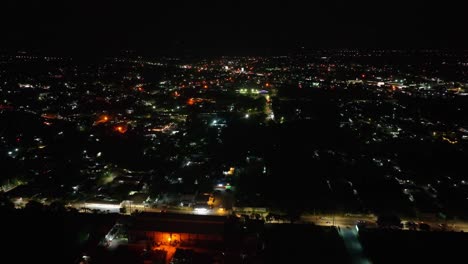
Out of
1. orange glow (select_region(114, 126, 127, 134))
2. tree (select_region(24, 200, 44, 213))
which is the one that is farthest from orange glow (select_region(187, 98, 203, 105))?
tree (select_region(24, 200, 44, 213))

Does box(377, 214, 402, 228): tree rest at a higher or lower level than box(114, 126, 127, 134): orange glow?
lower

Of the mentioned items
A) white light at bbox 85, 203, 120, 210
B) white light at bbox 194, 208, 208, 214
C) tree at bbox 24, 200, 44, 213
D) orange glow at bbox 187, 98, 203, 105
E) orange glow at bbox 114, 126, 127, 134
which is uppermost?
orange glow at bbox 187, 98, 203, 105

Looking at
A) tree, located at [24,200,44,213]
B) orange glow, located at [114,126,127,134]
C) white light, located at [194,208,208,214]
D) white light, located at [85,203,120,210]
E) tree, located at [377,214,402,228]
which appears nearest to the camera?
tree, located at [377,214,402,228]

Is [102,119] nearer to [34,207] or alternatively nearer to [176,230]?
[34,207]

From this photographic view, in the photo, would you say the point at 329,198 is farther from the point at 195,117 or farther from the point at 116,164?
the point at 195,117

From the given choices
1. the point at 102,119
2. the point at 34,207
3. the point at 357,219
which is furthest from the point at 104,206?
the point at 102,119

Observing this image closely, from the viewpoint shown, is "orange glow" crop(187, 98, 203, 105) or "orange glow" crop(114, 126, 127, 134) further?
"orange glow" crop(187, 98, 203, 105)

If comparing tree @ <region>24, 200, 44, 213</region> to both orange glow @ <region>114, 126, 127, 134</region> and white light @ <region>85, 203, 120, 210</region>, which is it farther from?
orange glow @ <region>114, 126, 127, 134</region>

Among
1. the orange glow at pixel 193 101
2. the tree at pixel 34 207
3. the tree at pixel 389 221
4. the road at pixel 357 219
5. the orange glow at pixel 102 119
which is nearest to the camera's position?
the tree at pixel 389 221

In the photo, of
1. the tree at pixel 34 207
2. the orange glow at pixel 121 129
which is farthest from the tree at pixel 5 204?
the orange glow at pixel 121 129

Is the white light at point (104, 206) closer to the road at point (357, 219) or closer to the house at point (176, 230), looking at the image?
the house at point (176, 230)

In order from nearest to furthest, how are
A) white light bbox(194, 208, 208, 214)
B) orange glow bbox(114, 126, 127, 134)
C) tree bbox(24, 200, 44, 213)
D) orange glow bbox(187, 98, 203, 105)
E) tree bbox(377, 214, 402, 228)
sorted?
1. tree bbox(377, 214, 402, 228)
2. tree bbox(24, 200, 44, 213)
3. white light bbox(194, 208, 208, 214)
4. orange glow bbox(114, 126, 127, 134)
5. orange glow bbox(187, 98, 203, 105)

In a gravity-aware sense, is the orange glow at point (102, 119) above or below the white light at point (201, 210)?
above
